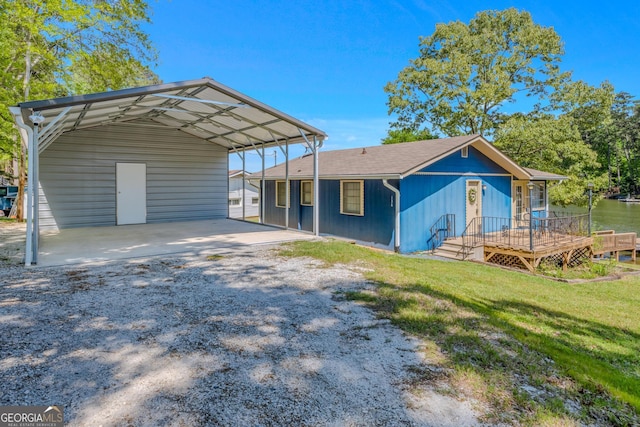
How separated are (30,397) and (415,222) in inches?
355

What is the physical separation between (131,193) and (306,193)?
17.3 feet

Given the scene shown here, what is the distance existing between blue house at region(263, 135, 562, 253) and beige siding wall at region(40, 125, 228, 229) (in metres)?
2.82

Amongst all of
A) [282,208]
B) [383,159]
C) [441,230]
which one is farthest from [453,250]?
[282,208]

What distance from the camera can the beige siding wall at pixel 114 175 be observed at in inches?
376

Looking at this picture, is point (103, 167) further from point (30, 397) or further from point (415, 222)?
point (30, 397)

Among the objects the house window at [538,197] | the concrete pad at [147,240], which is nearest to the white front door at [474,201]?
the house window at [538,197]

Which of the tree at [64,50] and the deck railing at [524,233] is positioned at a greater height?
the tree at [64,50]

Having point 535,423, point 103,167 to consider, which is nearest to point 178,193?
point 103,167

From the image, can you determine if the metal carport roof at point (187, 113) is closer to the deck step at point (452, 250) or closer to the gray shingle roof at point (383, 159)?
the gray shingle roof at point (383, 159)

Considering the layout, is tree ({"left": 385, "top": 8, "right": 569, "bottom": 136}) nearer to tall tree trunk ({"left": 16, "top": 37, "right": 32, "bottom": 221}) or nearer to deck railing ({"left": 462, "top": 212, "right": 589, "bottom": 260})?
deck railing ({"left": 462, "top": 212, "right": 589, "bottom": 260})

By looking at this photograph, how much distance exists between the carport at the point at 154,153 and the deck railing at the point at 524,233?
5.22 meters

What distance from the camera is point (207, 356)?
9.02ft

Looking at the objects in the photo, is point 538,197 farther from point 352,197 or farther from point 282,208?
point 282,208

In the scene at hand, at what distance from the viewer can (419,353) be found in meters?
2.88
